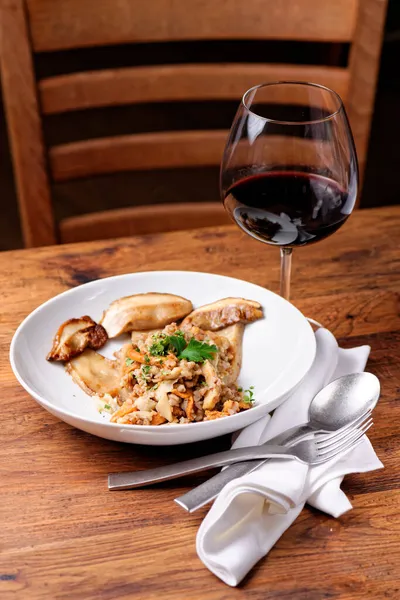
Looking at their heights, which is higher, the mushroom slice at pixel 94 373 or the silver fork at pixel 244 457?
the silver fork at pixel 244 457

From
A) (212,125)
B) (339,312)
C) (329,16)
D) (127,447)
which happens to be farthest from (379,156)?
(127,447)

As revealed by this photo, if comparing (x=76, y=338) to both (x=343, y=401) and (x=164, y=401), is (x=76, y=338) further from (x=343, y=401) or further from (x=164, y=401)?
(x=343, y=401)

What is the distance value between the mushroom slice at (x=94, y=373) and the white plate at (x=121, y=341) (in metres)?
0.01

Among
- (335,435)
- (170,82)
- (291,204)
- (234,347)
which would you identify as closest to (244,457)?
(335,435)

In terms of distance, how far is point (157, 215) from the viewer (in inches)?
75.9

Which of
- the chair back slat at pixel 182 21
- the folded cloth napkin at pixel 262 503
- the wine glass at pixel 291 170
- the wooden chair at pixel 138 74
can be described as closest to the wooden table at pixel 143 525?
the folded cloth napkin at pixel 262 503

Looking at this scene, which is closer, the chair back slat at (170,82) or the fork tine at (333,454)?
the fork tine at (333,454)

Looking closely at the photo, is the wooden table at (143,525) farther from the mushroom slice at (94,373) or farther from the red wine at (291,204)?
the red wine at (291,204)

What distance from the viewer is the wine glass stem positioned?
113 cm

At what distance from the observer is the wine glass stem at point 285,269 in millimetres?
1132

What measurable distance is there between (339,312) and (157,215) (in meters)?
0.80

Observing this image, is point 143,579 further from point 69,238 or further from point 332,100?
point 69,238

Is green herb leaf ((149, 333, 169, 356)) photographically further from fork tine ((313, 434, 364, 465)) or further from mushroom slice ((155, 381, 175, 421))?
fork tine ((313, 434, 364, 465))

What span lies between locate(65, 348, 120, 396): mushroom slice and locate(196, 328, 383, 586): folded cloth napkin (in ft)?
0.66
